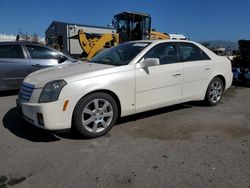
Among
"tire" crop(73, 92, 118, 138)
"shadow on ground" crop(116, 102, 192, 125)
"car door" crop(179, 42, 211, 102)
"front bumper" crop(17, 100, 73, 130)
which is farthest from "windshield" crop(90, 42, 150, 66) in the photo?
"front bumper" crop(17, 100, 73, 130)

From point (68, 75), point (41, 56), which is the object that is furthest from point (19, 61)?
point (68, 75)

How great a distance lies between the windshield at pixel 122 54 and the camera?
4.27m

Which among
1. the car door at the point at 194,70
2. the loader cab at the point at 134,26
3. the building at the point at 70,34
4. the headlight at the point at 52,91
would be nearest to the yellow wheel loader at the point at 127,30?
the loader cab at the point at 134,26

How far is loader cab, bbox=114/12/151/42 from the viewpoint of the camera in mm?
14102

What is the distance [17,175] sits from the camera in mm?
2713

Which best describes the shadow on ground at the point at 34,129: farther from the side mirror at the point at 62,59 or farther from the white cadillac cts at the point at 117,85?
the side mirror at the point at 62,59

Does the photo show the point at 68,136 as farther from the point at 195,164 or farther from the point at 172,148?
the point at 195,164

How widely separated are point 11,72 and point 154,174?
5.11 meters

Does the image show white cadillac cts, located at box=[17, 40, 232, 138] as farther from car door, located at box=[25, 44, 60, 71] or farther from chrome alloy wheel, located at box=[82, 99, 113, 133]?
car door, located at box=[25, 44, 60, 71]

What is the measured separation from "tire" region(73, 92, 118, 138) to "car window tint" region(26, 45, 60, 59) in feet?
12.4

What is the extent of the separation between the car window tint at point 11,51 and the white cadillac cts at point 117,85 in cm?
275

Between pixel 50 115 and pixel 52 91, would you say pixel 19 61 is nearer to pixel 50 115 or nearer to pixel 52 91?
pixel 52 91

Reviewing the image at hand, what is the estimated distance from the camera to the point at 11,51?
6488 mm

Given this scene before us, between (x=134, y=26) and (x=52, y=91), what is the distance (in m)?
11.6
